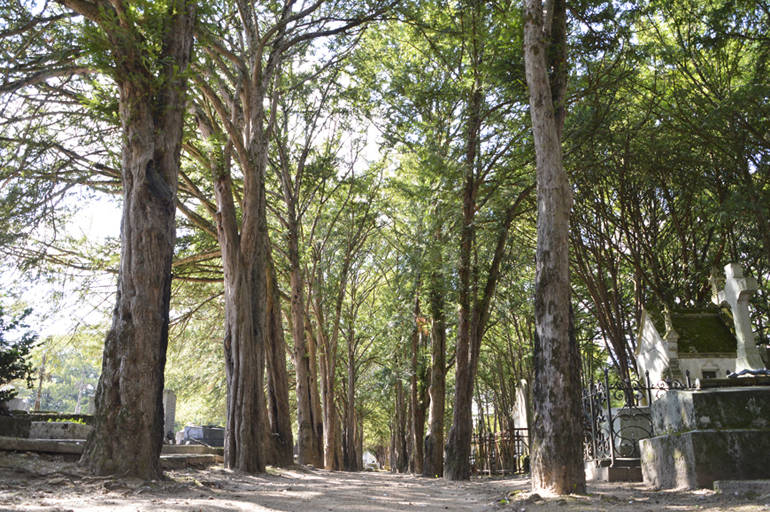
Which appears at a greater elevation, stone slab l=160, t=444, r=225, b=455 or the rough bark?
the rough bark

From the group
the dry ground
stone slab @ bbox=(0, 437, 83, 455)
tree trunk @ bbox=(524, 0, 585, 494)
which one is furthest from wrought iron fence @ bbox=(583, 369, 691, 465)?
stone slab @ bbox=(0, 437, 83, 455)

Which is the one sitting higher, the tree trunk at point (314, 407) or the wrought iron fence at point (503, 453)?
the tree trunk at point (314, 407)

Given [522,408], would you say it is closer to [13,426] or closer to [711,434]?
[711,434]

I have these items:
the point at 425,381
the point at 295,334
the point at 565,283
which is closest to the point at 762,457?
the point at 565,283

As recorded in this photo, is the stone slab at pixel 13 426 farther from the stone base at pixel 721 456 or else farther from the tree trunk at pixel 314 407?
the stone base at pixel 721 456

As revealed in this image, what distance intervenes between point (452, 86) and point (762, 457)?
11.0 m

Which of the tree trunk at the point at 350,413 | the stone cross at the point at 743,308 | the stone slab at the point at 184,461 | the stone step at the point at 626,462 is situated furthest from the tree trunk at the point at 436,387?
A: the tree trunk at the point at 350,413

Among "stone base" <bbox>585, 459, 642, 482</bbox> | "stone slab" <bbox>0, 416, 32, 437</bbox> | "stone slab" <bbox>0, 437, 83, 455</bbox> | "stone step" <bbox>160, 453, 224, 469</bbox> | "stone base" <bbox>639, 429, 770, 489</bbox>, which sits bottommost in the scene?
"stone base" <bbox>585, 459, 642, 482</bbox>

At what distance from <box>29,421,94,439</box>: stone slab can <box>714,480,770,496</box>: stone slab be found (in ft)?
39.0

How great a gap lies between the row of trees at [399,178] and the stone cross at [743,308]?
4.72 feet

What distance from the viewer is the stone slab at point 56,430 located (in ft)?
42.2

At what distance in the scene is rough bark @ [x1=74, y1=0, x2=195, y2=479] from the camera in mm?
7672

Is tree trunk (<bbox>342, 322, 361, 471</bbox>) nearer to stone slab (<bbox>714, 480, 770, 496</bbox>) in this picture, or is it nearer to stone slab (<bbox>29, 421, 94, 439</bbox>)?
stone slab (<bbox>29, 421, 94, 439</bbox>)

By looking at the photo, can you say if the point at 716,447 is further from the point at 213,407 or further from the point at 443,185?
the point at 213,407
